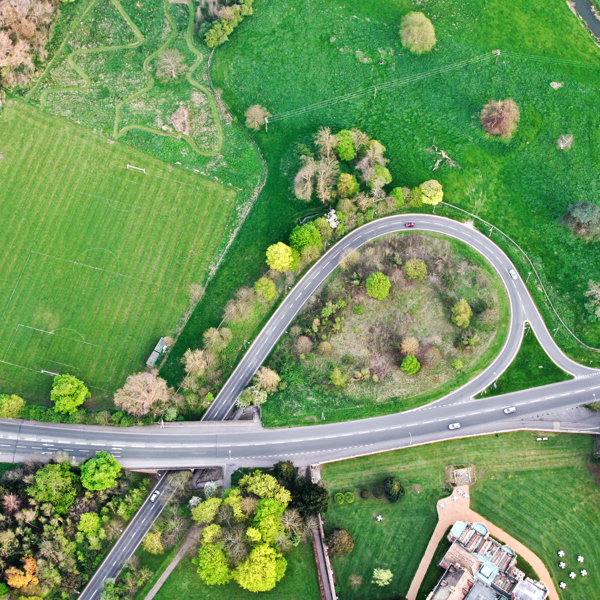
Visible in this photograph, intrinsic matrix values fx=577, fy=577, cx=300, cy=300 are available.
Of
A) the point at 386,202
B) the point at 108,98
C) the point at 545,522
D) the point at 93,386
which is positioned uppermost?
the point at 386,202

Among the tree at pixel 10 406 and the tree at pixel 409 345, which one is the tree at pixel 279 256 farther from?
the tree at pixel 10 406

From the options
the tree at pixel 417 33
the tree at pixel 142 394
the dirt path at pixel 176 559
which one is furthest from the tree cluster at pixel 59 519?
the tree at pixel 417 33

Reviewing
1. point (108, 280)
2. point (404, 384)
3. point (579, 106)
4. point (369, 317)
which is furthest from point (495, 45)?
point (108, 280)

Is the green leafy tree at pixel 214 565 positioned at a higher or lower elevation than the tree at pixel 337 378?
lower

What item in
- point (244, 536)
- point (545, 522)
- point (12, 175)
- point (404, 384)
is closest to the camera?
point (244, 536)

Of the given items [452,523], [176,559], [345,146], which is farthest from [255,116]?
[452,523]

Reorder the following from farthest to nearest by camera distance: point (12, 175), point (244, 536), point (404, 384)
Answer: point (12, 175) → point (404, 384) → point (244, 536)

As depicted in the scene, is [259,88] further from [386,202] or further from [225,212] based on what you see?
[386,202]
